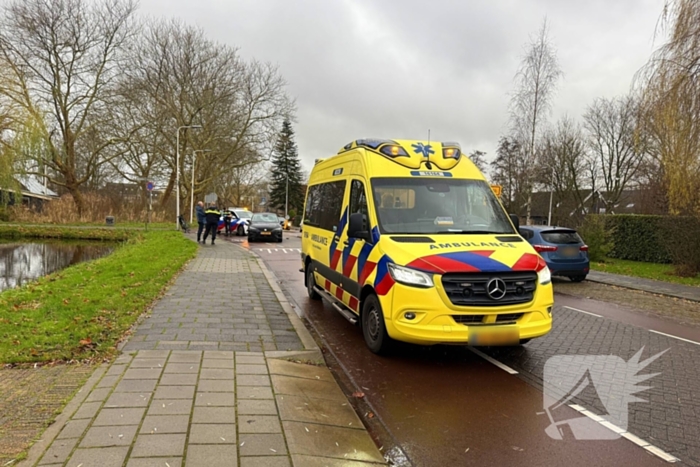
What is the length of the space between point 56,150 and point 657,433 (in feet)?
125

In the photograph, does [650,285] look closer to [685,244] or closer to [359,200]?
[685,244]

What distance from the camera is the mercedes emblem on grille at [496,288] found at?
5.01 m

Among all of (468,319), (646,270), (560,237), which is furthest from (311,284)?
(646,270)

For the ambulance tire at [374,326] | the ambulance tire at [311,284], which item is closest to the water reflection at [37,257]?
the ambulance tire at [311,284]

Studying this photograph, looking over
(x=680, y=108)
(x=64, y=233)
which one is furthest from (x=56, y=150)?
(x=680, y=108)

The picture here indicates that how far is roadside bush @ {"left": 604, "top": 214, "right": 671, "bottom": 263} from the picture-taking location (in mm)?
19484

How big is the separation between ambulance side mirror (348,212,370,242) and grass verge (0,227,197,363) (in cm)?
302

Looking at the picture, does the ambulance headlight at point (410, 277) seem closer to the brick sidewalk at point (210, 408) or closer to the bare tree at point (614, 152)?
the brick sidewalk at point (210, 408)

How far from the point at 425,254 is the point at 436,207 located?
1.23m

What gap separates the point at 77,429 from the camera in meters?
3.42

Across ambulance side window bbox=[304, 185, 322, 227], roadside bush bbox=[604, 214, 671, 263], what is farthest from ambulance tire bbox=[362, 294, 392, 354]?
roadside bush bbox=[604, 214, 671, 263]

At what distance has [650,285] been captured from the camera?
13398mm

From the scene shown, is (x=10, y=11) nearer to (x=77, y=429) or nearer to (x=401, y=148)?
(x=401, y=148)

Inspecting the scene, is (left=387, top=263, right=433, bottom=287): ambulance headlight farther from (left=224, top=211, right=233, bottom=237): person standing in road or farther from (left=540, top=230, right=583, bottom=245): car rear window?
(left=224, top=211, right=233, bottom=237): person standing in road
